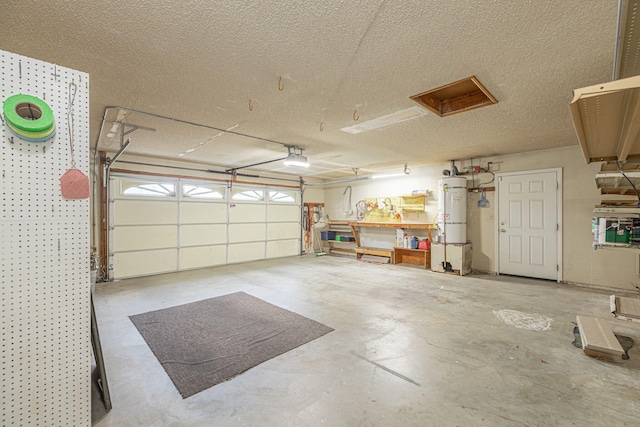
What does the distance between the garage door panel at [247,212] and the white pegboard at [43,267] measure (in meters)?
5.73

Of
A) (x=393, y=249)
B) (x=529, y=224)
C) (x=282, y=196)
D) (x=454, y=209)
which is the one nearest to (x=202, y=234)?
(x=282, y=196)

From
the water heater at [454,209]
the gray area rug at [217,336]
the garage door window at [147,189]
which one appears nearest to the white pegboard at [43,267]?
the gray area rug at [217,336]

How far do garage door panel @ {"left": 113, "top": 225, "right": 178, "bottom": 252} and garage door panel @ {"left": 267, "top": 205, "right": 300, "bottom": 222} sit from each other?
102 inches

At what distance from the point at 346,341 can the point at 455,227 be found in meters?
4.11

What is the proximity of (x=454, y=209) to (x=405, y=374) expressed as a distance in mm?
4387

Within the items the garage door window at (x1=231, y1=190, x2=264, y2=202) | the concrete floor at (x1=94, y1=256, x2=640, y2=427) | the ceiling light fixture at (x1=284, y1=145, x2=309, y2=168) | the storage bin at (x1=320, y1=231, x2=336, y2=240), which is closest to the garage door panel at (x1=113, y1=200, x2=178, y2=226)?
the garage door window at (x1=231, y1=190, x2=264, y2=202)

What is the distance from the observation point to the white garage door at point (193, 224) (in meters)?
5.40

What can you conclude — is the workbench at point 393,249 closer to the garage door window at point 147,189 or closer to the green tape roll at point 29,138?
the garage door window at point 147,189

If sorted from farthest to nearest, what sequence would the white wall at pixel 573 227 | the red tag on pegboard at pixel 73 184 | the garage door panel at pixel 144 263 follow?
the garage door panel at pixel 144 263 → the white wall at pixel 573 227 → the red tag on pegboard at pixel 73 184

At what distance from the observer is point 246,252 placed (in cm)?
730

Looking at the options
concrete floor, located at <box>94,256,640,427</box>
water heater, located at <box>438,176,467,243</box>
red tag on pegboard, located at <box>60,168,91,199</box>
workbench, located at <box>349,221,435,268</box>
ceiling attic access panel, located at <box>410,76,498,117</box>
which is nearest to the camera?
red tag on pegboard, located at <box>60,168,91,199</box>

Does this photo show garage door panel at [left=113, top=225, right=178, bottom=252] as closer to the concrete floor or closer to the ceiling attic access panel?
the concrete floor

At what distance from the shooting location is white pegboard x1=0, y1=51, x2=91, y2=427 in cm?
120

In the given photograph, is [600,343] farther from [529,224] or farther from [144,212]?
[144,212]
